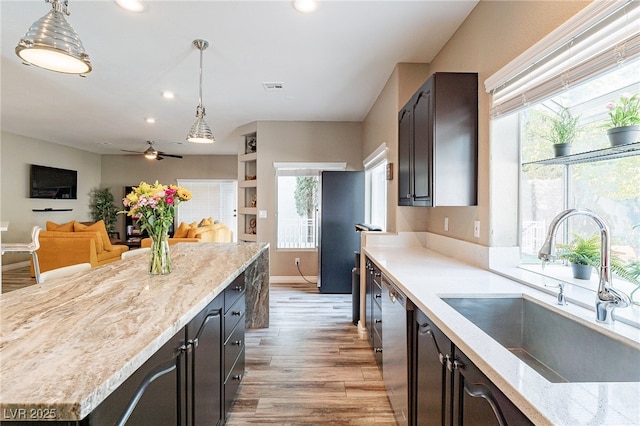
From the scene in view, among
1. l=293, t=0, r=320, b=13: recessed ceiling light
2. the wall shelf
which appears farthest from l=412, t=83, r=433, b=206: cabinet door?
l=293, t=0, r=320, b=13: recessed ceiling light

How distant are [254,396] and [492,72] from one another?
2750 mm

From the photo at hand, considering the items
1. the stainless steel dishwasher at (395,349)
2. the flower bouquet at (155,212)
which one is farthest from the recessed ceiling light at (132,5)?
the stainless steel dishwasher at (395,349)

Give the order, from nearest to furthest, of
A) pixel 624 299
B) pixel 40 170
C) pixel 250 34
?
pixel 624 299 → pixel 250 34 → pixel 40 170

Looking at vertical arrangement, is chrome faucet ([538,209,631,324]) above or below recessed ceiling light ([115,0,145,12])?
below

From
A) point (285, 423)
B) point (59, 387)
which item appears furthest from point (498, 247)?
point (59, 387)

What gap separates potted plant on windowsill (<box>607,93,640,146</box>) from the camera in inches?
46.3

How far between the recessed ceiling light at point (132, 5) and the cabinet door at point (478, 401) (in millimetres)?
2918

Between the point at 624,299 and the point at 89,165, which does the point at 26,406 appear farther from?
the point at 89,165

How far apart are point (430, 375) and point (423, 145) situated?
5.34 ft

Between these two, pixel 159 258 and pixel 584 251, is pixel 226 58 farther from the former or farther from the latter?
pixel 584 251

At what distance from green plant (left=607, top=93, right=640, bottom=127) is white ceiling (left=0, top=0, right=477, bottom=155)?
151cm

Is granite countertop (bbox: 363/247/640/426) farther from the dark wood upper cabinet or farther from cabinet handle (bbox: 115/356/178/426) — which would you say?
cabinet handle (bbox: 115/356/178/426)

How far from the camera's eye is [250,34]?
2.72 metres

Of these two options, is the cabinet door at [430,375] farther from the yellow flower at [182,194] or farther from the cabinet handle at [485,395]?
the yellow flower at [182,194]
